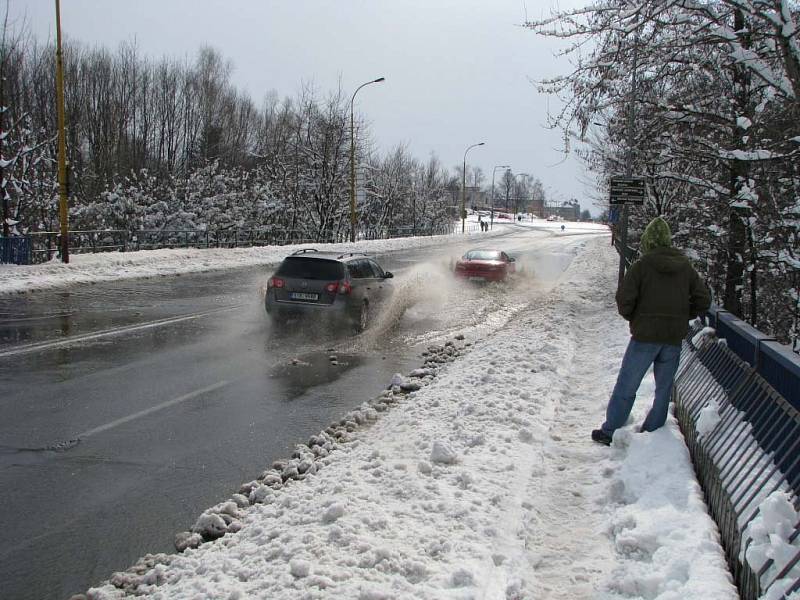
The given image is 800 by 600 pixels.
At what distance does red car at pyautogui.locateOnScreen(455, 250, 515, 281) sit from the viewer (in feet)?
70.4

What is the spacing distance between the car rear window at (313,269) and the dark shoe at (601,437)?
7156mm

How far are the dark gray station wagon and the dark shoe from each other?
22.7ft

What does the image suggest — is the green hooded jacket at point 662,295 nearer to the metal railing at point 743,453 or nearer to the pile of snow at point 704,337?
the metal railing at point 743,453


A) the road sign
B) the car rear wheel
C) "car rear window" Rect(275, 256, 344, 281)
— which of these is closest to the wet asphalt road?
the car rear wheel

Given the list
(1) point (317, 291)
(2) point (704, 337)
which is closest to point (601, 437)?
(2) point (704, 337)

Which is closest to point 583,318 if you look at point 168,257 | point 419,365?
point 419,365

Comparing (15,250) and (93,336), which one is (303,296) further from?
(15,250)

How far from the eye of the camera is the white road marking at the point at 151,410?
6.29 metres

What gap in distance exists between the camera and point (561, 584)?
372cm

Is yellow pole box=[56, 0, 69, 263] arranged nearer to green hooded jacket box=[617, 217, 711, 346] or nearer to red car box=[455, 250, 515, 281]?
red car box=[455, 250, 515, 281]

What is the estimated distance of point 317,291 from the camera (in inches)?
483

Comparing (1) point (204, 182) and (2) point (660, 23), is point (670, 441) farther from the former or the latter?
(1) point (204, 182)

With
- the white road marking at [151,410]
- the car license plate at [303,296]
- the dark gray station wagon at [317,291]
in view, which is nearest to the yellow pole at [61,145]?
the dark gray station wagon at [317,291]

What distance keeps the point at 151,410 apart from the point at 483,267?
1557 centimetres
